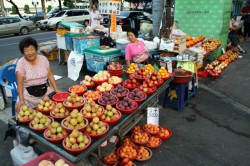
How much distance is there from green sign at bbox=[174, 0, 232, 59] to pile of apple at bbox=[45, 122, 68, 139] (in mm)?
7869

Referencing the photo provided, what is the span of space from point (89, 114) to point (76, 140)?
0.54 m

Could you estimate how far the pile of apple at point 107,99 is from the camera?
11.6 ft

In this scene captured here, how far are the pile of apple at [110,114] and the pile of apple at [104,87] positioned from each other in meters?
0.77

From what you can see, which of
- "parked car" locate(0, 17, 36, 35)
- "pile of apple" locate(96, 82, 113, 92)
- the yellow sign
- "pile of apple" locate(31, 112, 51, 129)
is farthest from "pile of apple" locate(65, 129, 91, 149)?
"parked car" locate(0, 17, 36, 35)

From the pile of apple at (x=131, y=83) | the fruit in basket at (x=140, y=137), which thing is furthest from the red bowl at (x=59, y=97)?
the fruit in basket at (x=140, y=137)

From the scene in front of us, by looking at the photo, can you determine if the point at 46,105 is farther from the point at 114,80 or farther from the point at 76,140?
the point at 114,80

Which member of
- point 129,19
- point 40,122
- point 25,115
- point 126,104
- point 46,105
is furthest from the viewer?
point 129,19

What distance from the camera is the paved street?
374cm

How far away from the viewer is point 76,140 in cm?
259

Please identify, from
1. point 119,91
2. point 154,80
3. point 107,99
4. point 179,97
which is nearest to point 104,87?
point 119,91

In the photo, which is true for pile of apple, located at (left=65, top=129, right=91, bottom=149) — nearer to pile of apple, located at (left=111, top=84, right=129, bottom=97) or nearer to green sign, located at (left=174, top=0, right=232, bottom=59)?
pile of apple, located at (left=111, top=84, right=129, bottom=97)

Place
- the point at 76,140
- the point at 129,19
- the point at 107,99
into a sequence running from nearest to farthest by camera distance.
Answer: the point at 76,140 < the point at 107,99 < the point at 129,19

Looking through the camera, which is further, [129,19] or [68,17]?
[68,17]

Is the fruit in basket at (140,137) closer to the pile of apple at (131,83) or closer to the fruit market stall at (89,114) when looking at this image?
the fruit market stall at (89,114)
